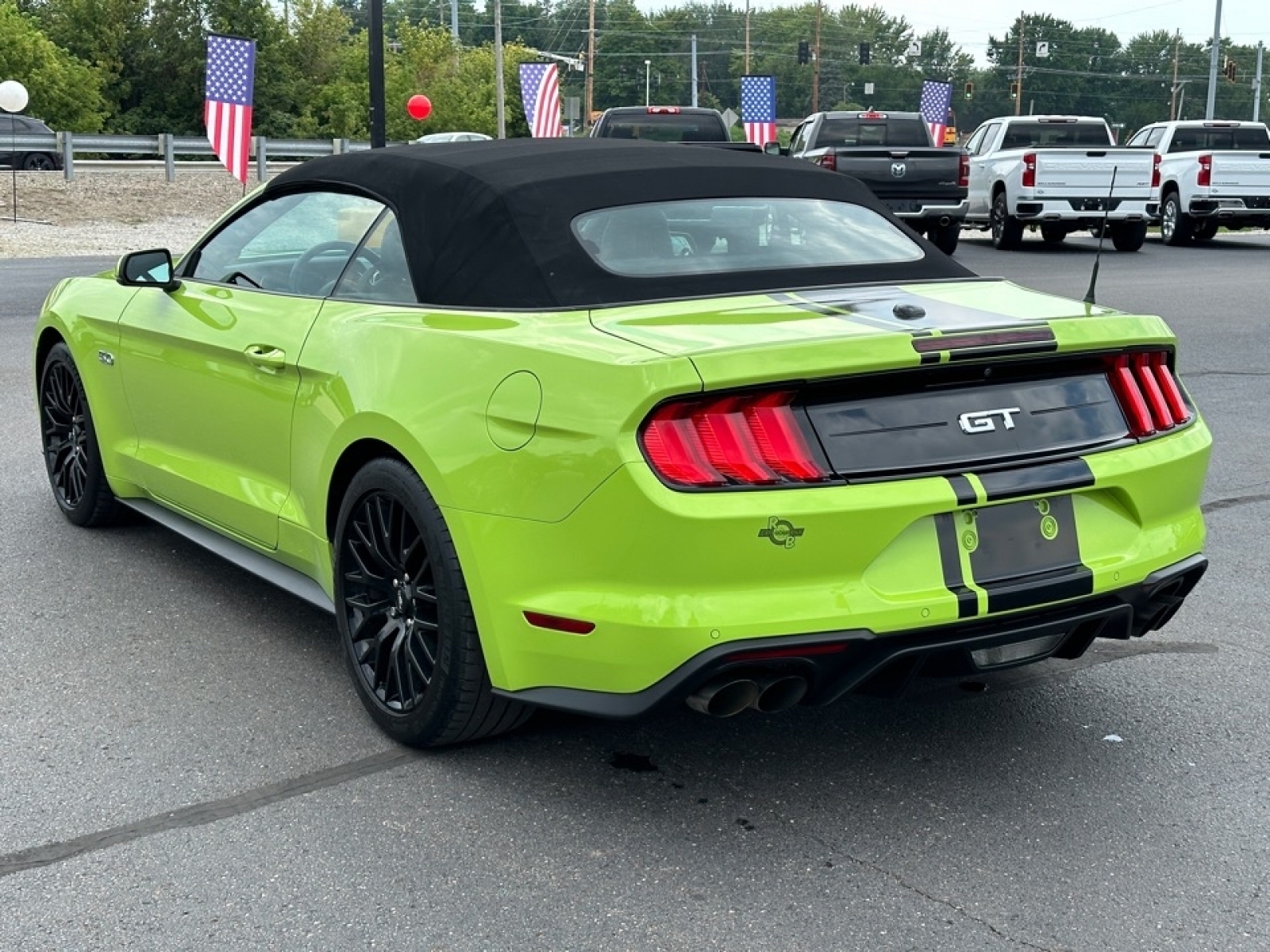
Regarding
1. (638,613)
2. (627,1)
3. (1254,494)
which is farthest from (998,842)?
(627,1)

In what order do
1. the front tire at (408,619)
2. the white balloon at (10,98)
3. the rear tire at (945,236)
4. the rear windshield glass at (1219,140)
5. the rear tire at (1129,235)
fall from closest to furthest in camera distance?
the front tire at (408,619) < the rear tire at (945,236) < the rear tire at (1129,235) < the rear windshield glass at (1219,140) < the white balloon at (10,98)

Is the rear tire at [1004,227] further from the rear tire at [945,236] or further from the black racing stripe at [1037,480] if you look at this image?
the black racing stripe at [1037,480]

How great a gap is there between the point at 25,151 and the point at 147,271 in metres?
34.0

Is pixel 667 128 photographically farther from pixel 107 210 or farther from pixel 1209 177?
pixel 107 210

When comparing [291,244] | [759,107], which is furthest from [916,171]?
[291,244]

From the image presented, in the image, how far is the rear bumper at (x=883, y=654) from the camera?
10.7 ft

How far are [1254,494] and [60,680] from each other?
16.8ft

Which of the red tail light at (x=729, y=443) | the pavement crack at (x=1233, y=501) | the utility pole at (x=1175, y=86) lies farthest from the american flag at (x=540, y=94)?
the utility pole at (x=1175, y=86)

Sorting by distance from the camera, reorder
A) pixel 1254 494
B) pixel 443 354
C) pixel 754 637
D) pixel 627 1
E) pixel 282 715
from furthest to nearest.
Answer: pixel 627 1, pixel 1254 494, pixel 282 715, pixel 443 354, pixel 754 637

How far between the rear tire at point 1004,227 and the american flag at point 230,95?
36.1 ft

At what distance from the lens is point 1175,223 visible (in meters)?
25.3

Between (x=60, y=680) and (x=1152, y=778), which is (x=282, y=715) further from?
(x=1152, y=778)

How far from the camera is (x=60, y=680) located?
4488 mm

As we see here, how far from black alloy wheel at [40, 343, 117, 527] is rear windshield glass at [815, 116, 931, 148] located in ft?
55.2
